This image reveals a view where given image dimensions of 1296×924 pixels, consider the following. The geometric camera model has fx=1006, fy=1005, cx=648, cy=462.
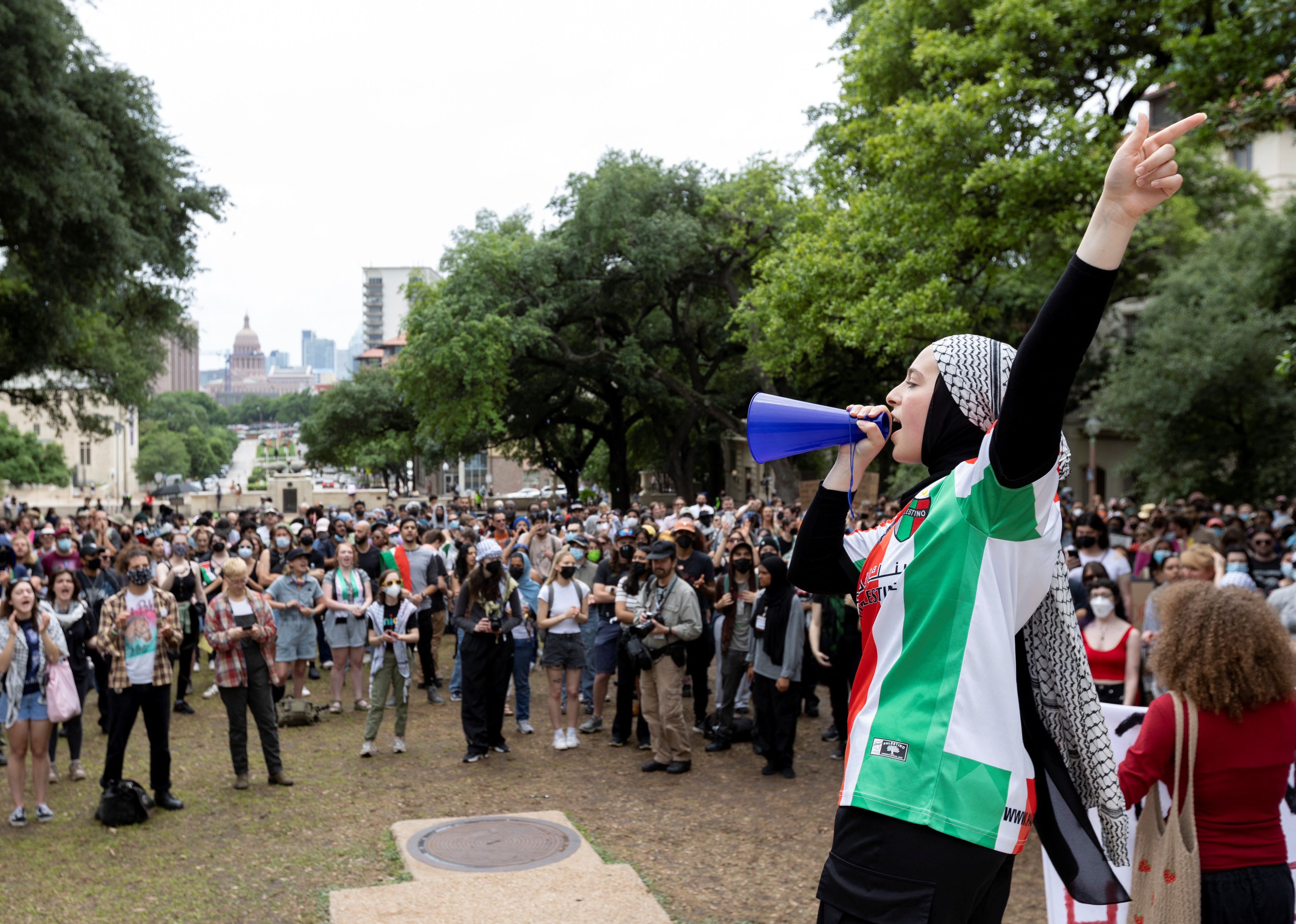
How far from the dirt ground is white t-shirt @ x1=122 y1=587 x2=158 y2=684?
3.53 ft

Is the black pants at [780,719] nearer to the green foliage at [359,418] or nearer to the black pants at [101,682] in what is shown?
the black pants at [101,682]

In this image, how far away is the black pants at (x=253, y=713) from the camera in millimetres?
8039

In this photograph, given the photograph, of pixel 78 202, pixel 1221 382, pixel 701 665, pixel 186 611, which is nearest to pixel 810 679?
pixel 701 665

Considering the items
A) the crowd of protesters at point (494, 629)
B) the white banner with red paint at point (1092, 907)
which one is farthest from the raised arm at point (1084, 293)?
the crowd of protesters at point (494, 629)

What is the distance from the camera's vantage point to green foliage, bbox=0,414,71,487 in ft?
221

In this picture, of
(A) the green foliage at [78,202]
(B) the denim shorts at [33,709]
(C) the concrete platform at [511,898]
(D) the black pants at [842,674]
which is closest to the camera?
(C) the concrete platform at [511,898]

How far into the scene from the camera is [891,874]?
1.82 m

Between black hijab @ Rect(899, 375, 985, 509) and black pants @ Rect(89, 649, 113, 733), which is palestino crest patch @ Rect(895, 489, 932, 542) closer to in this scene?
black hijab @ Rect(899, 375, 985, 509)

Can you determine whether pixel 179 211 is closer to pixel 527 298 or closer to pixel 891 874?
pixel 527 298

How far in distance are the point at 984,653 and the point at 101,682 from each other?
980 centimetres

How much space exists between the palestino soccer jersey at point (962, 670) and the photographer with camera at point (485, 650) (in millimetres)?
7374

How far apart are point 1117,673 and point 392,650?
20.0ft

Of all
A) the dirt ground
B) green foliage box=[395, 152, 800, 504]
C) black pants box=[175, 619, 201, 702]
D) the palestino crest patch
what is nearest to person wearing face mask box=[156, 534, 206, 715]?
black pants box=[175, 619, 201, 702]

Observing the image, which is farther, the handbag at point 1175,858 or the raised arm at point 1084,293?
the handbag at point 1175,858
